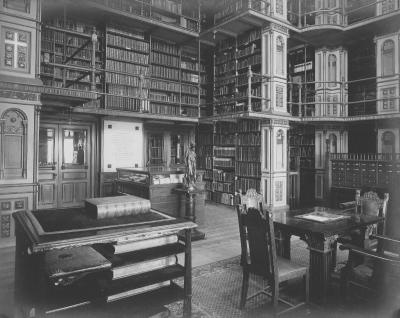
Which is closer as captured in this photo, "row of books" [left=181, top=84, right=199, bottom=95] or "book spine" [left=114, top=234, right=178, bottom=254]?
"book spine" [left=114, top=234, right=178, bottom=254]

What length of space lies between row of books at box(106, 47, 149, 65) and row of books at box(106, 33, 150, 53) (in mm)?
100

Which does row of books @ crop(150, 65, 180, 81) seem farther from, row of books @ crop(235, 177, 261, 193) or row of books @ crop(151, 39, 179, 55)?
row of books @ crop(235, 177, 261, 193)

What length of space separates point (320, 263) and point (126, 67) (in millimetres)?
6464

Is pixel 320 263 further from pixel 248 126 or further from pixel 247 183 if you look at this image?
pixel 248 126

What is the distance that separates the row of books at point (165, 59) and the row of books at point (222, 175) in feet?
10.4

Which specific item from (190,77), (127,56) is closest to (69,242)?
(127,56)

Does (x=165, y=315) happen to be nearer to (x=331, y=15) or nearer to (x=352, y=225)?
(x=352, y=225)

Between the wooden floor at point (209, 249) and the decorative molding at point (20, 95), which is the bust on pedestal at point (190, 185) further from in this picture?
the decorative molding at point (20, 95)

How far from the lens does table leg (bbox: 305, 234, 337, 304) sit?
2758mm

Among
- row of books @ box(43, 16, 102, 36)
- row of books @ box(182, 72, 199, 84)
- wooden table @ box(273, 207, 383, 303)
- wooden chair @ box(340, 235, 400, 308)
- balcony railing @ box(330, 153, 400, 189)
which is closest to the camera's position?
wooden chair @ box(340, 235, 400, 308)

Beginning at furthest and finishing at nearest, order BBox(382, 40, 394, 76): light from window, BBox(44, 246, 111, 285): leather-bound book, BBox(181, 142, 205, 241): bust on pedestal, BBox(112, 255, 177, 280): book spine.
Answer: BBox(382, 40, 394, 76): light from window → BBox(181, 142, 205, 241): bust on pedestal → BBox(112, 255, 177, 280): book spine → BBox(44, 246, 111, 285): leather-bound book

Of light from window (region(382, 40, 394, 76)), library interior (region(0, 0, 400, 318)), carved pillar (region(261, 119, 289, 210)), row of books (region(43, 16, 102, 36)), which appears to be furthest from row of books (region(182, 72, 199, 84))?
light from window (region(382, 40, 394, 76))

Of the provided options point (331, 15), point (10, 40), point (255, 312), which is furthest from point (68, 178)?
point (331, 15)

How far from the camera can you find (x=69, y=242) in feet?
4.39
